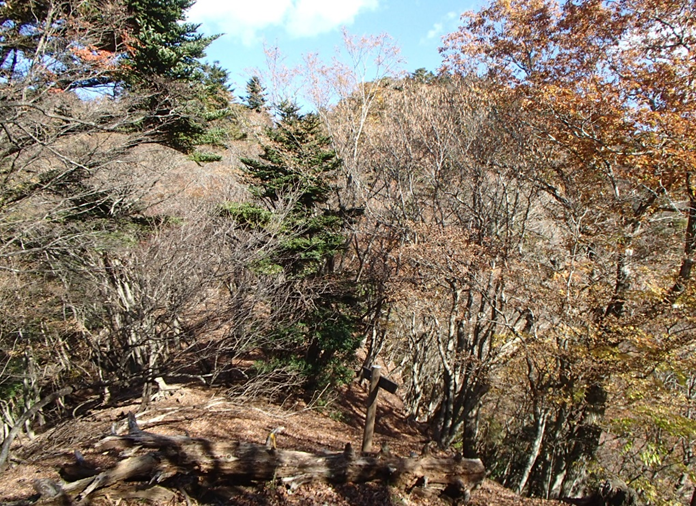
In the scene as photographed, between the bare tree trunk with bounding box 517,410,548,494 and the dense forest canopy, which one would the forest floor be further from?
the bare tree trunk with bounding box 517,410,548,494

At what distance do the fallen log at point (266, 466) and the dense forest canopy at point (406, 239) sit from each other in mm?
3233

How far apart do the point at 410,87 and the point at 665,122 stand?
8.61m

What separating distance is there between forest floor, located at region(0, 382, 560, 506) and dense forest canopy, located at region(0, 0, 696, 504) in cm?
66

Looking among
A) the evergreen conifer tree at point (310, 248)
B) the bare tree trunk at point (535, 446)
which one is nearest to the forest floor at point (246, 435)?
the evergreen conifer tree at point (310, 248)

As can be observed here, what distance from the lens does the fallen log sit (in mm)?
4586

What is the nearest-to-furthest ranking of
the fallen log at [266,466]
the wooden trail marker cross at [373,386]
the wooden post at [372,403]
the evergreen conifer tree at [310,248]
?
the fallen log at [266,466] < the wooden trail marker cross at [373,386] < the wooden post at [372,403] < the evergreen conifer tree at [310,248]

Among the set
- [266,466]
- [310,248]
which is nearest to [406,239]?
[310,248]

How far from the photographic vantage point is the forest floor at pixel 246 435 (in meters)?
4.98

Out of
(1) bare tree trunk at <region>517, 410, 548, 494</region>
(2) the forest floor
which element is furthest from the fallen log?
(1) bare tree trunk at <region>517, 410, 548, 494</region>

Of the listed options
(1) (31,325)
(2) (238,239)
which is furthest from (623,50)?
(1) (31,325)

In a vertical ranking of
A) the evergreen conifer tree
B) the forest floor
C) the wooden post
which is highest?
the evergreen conifer tree

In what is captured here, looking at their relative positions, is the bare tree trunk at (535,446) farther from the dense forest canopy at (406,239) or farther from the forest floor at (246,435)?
the forest floor at (246,435)

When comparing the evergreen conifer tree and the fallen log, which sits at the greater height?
the evergreen conifer tree

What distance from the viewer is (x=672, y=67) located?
25.1 feet
